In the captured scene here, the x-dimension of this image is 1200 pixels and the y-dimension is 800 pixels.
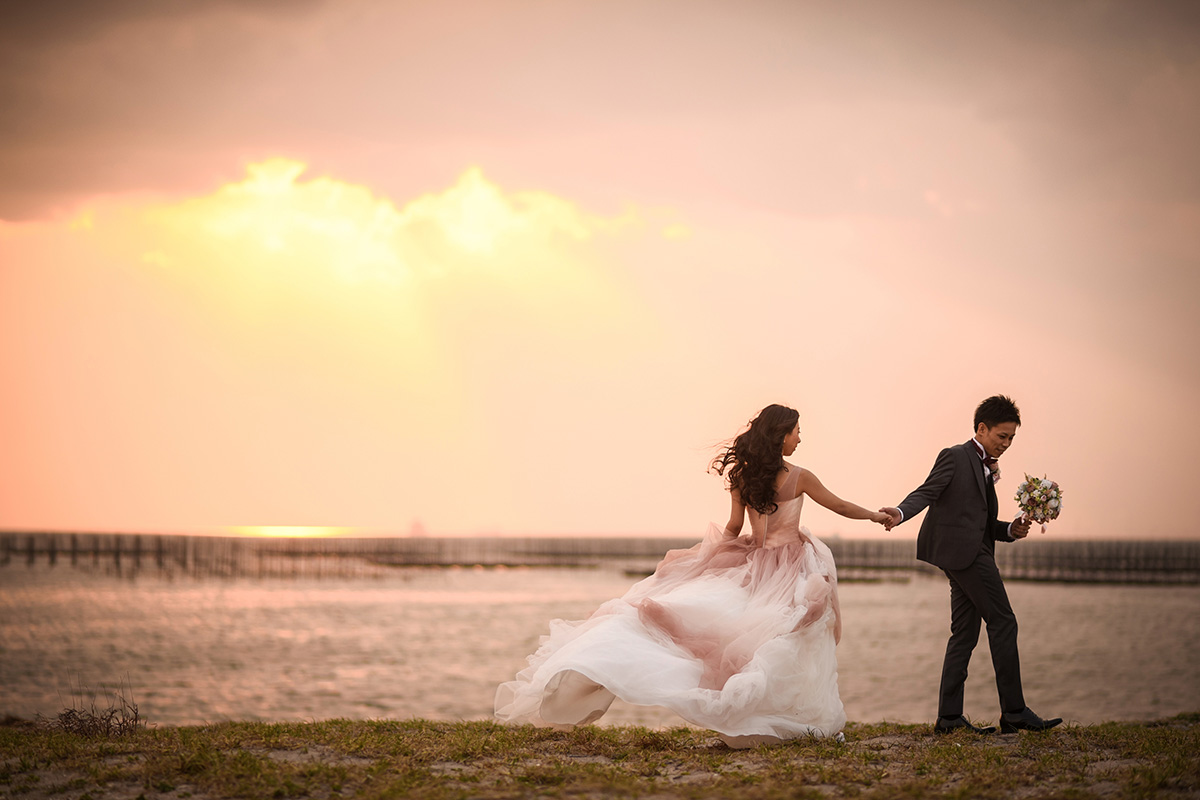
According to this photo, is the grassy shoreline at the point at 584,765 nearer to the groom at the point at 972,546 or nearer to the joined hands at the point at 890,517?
the groom at the point at 972,546

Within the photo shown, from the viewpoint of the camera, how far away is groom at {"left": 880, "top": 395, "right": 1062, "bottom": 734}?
6117 millimetres

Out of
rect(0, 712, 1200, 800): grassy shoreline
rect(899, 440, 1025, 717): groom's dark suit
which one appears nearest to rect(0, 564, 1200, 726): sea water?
rect(0, 712, 1200, 800): grassy shoreline

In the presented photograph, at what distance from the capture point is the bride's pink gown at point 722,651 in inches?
212

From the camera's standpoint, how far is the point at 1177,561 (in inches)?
2258

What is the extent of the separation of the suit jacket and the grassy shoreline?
1212 mm

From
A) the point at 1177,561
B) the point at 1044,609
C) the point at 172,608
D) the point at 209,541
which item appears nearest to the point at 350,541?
the point at 209,541

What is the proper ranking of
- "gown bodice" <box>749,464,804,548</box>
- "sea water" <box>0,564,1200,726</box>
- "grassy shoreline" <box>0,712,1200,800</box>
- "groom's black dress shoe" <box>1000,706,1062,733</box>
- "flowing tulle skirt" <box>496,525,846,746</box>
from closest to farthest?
"grassy shoreline" <box>0,712,1200,800</box> < "flowing tulle skirt" <box>496,525,846,746</box> < "groom's black dress shoe" <box>1000,706,1062,733</box> < "gown bodice" <box>749,464,804,548</box> < "sea water" <box>0,564,1200,726</box>

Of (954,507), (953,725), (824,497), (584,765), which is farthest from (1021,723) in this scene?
(584,765)

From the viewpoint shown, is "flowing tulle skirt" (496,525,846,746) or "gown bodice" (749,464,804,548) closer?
"flowing tulle skirt" (496,525,846,746)

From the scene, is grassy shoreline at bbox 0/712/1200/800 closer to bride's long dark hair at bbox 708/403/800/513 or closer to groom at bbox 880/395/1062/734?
groom at bbox 880/395/1062/734

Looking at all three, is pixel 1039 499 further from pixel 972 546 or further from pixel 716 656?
pixel 716 656

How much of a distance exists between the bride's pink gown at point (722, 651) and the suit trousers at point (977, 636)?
96 centimetres

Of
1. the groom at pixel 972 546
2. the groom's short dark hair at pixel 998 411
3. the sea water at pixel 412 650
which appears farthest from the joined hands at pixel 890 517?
the sea water at pixel 412 650

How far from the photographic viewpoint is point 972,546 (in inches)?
246
